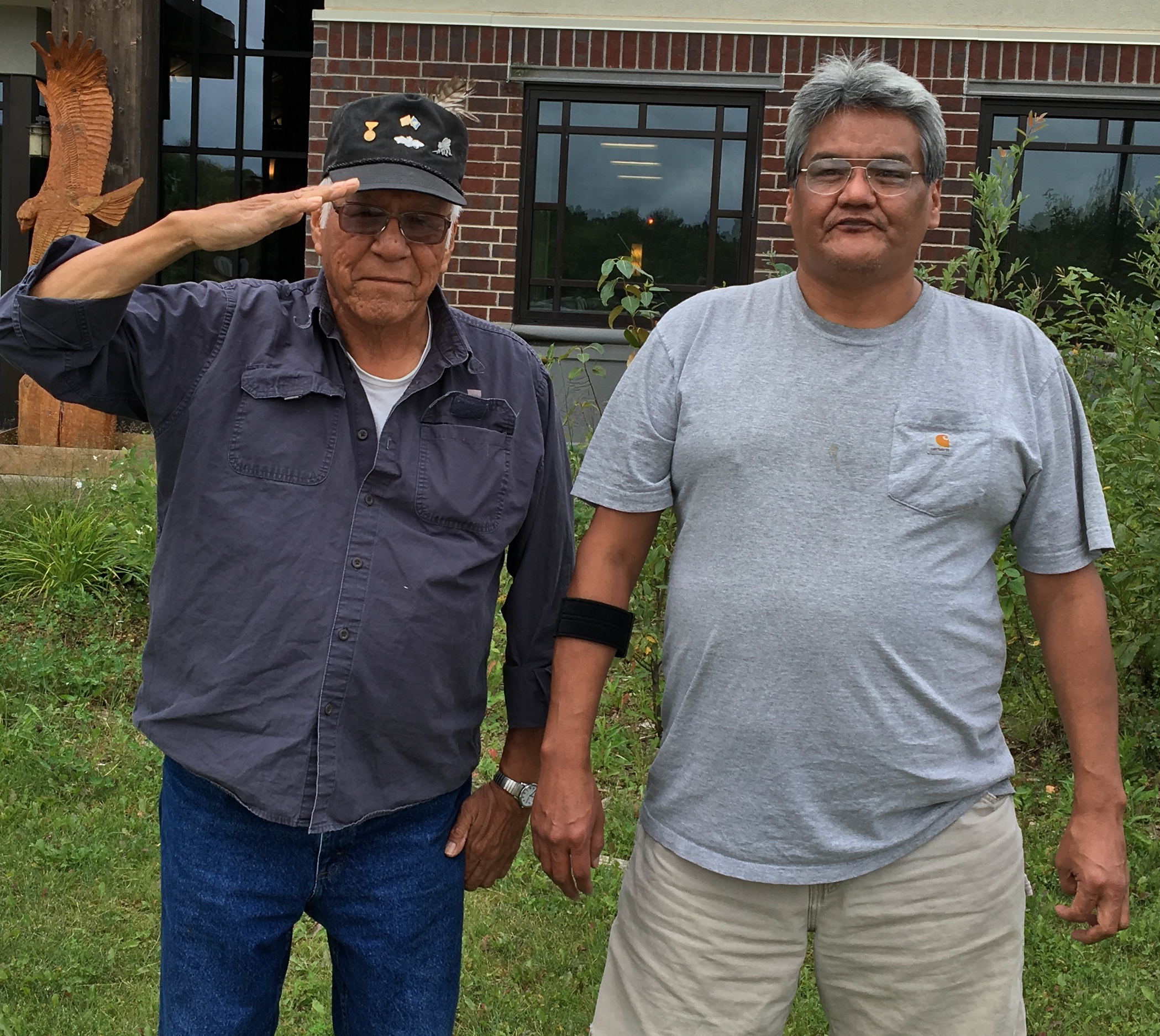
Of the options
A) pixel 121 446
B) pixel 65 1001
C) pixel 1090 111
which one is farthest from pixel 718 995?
pixel 1090 111

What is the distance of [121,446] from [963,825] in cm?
688

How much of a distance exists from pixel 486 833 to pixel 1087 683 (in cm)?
113

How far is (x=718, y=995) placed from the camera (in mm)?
2244

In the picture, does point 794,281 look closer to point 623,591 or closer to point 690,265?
point 623,591

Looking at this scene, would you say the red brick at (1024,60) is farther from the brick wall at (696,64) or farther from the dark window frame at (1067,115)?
the dark window frame at (1067,115)

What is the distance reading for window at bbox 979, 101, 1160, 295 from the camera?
28.6ft

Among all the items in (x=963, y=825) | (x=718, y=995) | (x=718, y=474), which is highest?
(x=718, y=474)

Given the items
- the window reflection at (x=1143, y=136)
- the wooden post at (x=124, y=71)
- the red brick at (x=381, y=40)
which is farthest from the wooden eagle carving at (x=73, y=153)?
the window reflection at (x=1143, y=136)

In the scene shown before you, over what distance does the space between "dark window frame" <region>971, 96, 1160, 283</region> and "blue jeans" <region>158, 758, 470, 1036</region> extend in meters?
7.39

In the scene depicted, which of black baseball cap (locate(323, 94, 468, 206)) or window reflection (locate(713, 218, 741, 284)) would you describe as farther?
window reflection (locate(713, 218, 741, 284))

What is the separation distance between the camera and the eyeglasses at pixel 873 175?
2191mm

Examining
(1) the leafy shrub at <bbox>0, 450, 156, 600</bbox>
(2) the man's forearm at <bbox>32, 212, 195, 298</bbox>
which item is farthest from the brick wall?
(2) the man's forearm at <bbox>32, 212, 195, 298</bbox>

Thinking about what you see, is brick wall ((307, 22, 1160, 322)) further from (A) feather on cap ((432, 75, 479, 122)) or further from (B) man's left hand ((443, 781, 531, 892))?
(B) man's left hand ((443, 781, 531, 892))

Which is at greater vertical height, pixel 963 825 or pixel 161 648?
pixel 161 648
